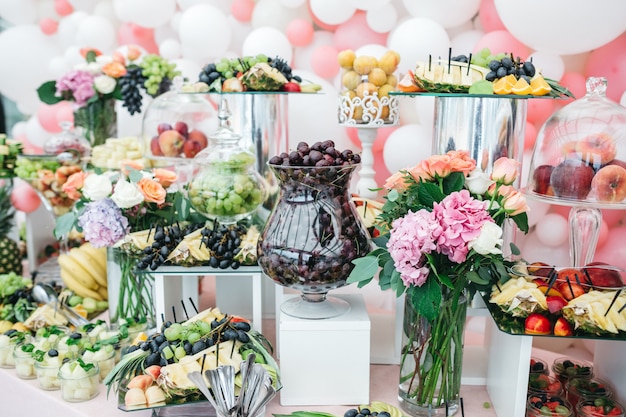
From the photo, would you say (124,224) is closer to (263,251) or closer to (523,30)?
(263,251)

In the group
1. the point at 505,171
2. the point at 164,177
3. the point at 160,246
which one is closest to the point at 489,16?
the point at 505,171

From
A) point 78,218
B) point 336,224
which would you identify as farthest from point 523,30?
point 78,218

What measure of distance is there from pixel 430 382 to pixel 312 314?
0.29 m

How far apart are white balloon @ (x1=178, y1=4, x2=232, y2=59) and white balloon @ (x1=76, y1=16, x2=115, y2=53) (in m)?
0.49

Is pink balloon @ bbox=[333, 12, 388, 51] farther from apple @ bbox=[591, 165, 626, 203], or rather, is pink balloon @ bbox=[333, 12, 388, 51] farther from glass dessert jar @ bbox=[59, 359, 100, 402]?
glass dessert jar @ bbox=[59, 359, 100, 402]

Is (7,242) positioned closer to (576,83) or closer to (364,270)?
(364,270)

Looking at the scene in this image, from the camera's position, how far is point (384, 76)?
66.0 inches

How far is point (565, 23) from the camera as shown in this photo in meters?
1.57

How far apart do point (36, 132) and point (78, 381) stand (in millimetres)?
1980

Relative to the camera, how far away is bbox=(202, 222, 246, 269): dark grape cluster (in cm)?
143

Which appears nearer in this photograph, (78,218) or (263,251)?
(263,251)

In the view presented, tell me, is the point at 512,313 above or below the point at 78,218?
below

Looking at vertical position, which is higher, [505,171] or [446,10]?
[446,10]

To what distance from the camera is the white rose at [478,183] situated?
1.16 m
